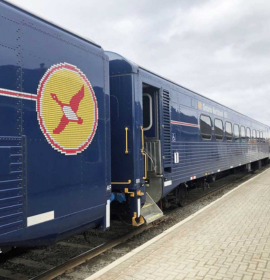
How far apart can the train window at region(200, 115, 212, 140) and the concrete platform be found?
2690mm

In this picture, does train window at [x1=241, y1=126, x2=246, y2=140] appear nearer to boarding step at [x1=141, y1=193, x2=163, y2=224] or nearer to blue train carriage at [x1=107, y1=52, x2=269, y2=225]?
blue train carriage at [x1=107, y1=52, x2=269, y2=225]

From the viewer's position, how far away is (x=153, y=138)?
21.1 ft

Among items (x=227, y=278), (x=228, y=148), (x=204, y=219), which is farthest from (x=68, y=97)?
(x=228, y=148)

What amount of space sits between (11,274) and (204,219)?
403 centimetres

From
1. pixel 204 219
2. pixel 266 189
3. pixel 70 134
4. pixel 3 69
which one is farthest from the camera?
pixel 266 189

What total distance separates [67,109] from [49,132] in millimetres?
403

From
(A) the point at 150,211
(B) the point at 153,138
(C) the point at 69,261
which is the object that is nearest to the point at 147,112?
(B) the point at 153,138

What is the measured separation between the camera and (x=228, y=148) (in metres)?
11.3

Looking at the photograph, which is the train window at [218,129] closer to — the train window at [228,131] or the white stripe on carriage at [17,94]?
the train window at [228,131]

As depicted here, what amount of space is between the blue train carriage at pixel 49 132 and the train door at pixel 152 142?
209cm

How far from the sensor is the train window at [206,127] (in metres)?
8.85

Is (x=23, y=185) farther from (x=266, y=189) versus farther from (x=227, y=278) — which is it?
(x=266, y=189)

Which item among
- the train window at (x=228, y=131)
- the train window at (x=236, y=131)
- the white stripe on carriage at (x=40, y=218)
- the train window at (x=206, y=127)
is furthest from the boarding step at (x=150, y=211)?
the train window at (x=236, y=131)

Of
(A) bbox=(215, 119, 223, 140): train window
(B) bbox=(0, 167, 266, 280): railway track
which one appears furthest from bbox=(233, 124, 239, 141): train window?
(B) bbox=(0, 167, 266, 280): railway track
